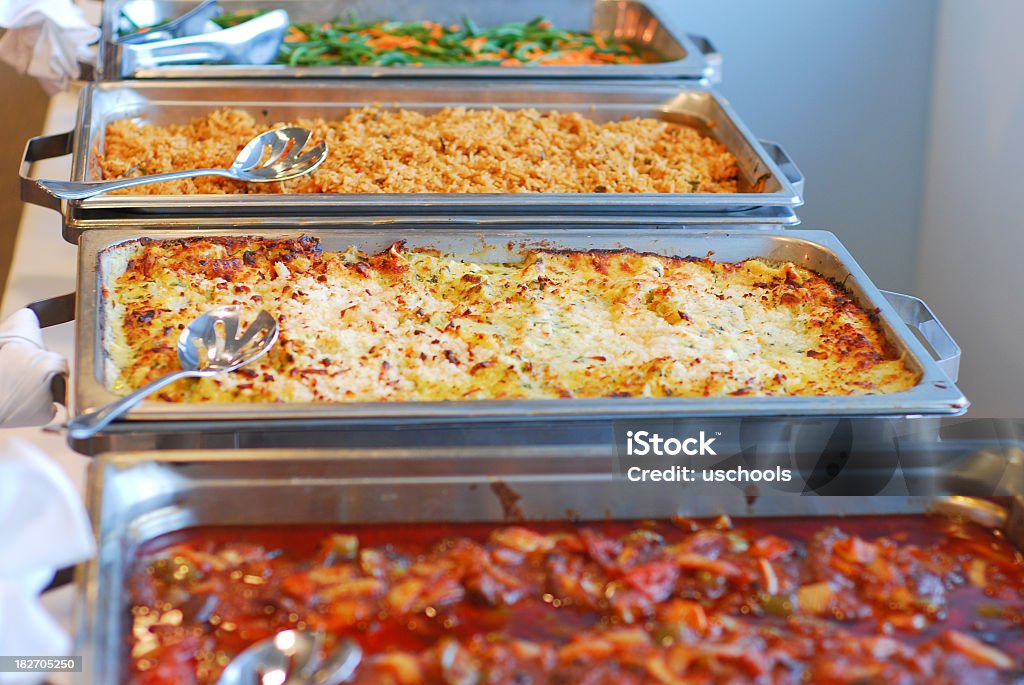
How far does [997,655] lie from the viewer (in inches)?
52.6

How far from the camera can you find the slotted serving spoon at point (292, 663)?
4.04 ft

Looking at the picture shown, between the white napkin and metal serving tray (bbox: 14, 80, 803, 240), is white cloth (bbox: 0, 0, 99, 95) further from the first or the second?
the white napkin

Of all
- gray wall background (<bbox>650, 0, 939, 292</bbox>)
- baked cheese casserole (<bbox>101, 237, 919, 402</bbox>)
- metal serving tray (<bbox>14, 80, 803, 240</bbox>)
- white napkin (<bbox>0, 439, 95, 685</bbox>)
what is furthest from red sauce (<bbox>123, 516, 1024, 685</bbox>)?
gray wall background (<bbox>650, 0, 939, 292</bbox>)

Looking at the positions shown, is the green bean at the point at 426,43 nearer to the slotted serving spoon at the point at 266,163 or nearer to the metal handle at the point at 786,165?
the slotted serving spoon at the point at 266,163

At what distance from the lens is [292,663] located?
126 cm

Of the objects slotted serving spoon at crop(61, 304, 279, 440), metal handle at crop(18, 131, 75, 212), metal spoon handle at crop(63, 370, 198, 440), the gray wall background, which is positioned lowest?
the gray wall background

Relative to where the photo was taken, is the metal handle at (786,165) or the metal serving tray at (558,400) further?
the metal handle at (786,165)

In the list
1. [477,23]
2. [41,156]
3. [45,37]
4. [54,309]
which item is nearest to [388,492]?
[54,309]

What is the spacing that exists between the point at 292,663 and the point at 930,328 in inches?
53.8

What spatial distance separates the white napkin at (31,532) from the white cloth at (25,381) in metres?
0.50

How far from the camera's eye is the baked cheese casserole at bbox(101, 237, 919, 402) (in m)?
1.78

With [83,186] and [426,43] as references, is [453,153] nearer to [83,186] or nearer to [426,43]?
[83,186]

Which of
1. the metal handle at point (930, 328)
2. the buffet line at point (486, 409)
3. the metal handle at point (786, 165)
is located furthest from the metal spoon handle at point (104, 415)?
the metal handle at point (786, 165)

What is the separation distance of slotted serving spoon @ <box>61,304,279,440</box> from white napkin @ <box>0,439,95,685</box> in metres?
0.39
